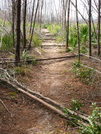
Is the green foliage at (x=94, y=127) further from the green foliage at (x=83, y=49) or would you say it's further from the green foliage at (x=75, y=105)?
the green foliage at (x=83, y=49)

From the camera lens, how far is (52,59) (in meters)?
5.99

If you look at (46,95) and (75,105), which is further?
(46,95)

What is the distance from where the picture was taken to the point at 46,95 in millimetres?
3398

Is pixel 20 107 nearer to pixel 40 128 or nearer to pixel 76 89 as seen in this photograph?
pixel 40 128

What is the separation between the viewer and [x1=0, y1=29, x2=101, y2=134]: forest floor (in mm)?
2258

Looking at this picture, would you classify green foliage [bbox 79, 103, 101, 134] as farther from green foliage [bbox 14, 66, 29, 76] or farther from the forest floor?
green foliage [bbox 14, 66, 29, 76]

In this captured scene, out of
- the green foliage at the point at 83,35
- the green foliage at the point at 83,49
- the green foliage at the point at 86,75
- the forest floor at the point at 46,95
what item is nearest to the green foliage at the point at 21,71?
the forest floor at the point at 46,95

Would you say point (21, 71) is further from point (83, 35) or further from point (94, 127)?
point (83, 35)

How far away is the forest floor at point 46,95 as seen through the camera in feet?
7.41

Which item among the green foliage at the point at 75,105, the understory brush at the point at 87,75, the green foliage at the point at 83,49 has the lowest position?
the green foliage at the point at 75,105

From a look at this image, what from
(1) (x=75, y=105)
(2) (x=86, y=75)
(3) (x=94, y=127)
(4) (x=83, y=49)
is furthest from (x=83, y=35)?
(3) (x=94, y=127)

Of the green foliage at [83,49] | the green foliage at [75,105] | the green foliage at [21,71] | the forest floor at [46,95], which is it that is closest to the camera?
the forest floor at [46,95]

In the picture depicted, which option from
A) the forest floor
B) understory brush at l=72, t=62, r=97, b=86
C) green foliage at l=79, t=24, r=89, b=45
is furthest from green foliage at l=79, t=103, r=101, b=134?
green foliage at l=79, t=24, r=89, b=45

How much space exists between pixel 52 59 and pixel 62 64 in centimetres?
66
